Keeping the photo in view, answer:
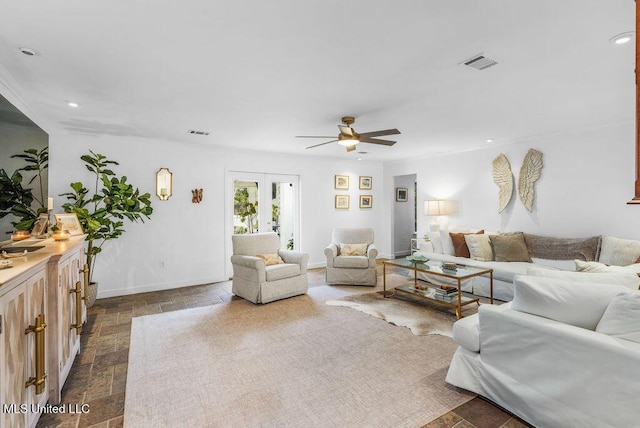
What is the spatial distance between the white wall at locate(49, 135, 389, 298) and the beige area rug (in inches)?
58.1

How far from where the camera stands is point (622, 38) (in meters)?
2.11

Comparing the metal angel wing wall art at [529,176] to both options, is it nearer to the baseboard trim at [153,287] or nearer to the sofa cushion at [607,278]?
the sofa cushion at [607,278]

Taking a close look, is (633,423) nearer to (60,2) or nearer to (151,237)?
(60,2)

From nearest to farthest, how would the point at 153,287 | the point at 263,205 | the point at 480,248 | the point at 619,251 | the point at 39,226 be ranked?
the point at 39,226 → the point at 619,251 → the point at 480,248 → the point at 153,287 → the point at 263,205

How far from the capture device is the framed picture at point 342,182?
721 cm

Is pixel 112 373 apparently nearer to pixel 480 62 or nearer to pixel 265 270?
pixel 265 270

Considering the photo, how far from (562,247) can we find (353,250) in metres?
3.04

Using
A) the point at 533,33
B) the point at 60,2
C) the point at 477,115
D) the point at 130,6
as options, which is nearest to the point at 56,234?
the point at 60,2

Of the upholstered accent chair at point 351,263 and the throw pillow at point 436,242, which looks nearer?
the upholstered accent chair at point 351,263

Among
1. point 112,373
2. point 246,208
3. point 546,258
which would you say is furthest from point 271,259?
point 546,258

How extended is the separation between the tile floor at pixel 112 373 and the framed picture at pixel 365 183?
426 cm

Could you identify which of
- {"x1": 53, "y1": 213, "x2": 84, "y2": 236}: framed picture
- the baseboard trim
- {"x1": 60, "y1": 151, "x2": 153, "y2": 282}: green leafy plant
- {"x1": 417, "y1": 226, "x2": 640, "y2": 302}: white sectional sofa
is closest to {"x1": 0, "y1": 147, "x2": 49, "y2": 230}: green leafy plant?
{"x1": 53, "y1": 213, "x2": 84, "y2": 236}: framed picture

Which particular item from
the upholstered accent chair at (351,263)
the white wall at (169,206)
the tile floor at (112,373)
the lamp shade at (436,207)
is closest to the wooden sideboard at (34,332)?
the tile floor at (112,373)

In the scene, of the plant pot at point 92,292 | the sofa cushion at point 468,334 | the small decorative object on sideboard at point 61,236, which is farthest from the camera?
the plant pot at point 92,292
